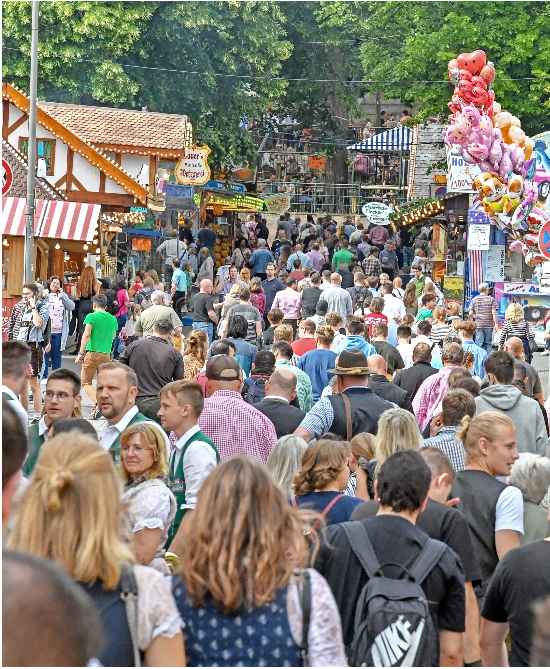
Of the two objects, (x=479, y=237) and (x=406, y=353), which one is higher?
(x=479, y=237)

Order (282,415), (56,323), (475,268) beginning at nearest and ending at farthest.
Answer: (282,415) < (56,323) < (475,268)

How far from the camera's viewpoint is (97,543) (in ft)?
11.0

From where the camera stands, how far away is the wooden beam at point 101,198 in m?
25.1

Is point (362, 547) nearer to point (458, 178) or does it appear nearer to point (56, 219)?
point (56, 219)

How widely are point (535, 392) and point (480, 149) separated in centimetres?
838

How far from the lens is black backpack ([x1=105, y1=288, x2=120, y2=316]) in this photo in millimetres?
19375

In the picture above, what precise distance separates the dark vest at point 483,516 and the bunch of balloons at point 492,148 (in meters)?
13.1

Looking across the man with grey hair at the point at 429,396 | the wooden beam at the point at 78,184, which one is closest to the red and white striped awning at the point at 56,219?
the wooden beam at the point at 78,184

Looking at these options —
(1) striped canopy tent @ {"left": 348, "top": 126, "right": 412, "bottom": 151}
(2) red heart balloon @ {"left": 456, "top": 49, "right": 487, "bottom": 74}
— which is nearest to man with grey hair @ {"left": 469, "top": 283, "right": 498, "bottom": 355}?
(2) red heart balloon @ {"left": 456, "top": 49, "right": 487, "bottom": 74}

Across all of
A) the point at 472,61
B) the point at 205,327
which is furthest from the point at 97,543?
the point at 472,61

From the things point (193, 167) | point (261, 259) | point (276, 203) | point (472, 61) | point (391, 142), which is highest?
Answer: point (391, 142)

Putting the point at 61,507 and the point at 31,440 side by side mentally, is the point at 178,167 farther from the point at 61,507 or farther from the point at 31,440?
the point at 61,507

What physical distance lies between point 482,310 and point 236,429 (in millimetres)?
11052

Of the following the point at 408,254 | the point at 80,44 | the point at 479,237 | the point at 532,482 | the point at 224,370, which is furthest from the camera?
the point at 408,254
